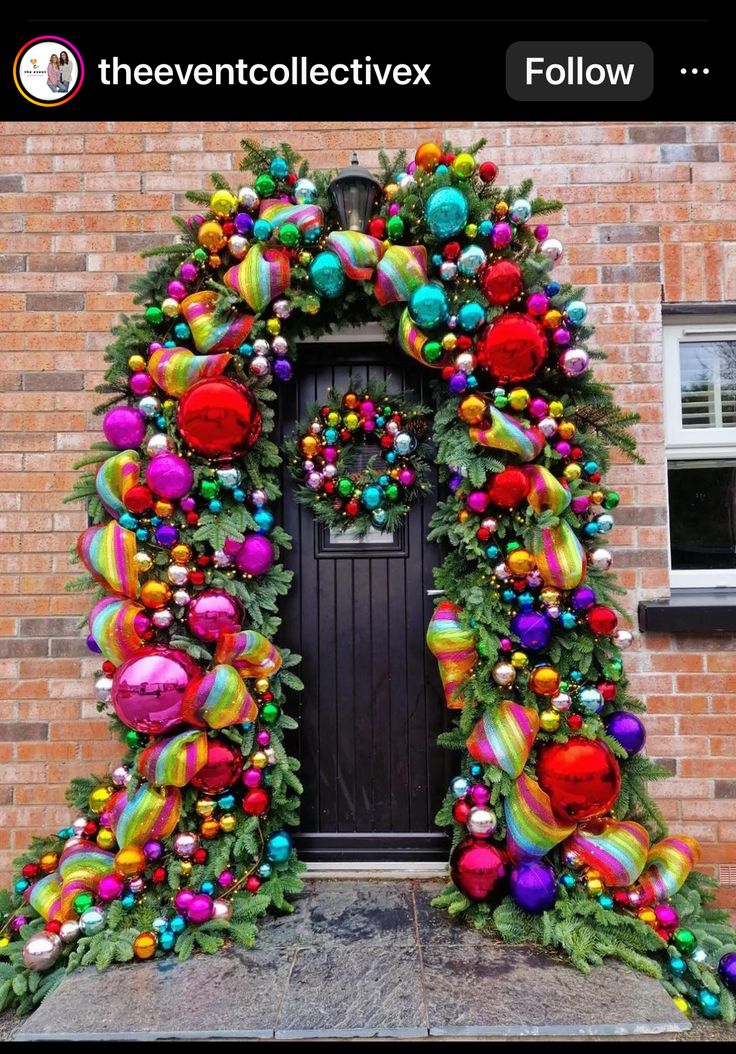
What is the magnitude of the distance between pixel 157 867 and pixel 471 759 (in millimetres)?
1251

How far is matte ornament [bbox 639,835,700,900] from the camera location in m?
2.34

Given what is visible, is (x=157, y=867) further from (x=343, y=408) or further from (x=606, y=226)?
(x=606, y=226)

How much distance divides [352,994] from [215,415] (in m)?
1.99

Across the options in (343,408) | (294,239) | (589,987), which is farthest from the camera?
(343,408)

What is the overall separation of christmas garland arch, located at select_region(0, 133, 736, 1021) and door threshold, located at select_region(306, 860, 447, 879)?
1.00 feet

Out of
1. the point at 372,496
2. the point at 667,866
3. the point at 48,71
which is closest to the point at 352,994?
the point at 667,866

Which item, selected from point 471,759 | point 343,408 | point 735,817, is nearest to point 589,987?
point 471,759

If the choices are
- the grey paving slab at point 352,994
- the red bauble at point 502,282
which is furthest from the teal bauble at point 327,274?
the grey paving slab at point 352,994

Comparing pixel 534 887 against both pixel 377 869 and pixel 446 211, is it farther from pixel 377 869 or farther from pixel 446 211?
pixel 446 211

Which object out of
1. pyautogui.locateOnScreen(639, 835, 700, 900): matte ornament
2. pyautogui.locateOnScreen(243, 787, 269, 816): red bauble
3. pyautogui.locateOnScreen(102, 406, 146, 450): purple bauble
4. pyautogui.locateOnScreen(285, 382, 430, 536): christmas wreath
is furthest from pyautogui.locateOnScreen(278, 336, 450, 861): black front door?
pyautogui.locateOnScreen(639, 835, 700, 900): matte ornament

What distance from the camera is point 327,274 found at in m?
2.42

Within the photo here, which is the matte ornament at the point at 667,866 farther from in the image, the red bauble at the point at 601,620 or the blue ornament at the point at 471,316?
the blue ornament at the point at 471,316

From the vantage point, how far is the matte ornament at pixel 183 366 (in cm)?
241

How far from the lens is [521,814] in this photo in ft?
7.50
